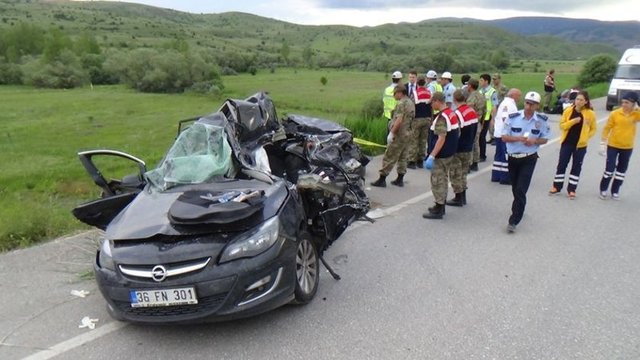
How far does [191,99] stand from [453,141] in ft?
147

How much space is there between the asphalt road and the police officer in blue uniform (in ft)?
1.37

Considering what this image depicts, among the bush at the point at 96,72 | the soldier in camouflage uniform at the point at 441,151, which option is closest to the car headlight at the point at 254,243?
the soldier in camouflage uniform at the point at 441,151

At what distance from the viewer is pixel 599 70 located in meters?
38.0

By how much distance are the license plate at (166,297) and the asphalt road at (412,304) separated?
1.29ft

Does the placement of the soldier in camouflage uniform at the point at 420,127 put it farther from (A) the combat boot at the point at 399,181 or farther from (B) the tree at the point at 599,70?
(B) the tree at the point at 599,70

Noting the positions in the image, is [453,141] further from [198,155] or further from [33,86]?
[33,86]

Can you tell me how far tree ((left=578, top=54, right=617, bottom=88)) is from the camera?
1485 inches

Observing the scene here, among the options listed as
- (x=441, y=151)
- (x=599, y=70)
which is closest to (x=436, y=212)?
(x=441, y=151)

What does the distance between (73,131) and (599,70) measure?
35.3 meters

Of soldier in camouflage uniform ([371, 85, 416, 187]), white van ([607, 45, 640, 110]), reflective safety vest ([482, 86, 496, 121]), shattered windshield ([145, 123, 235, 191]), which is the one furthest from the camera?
white van ([607, 45, 640, 110])

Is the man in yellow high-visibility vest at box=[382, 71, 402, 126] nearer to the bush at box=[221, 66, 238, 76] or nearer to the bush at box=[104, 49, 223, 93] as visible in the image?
the bush at box=[104, 49, 223, 93]

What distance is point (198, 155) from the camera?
4.91 m

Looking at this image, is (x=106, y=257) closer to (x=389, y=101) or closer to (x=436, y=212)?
(x=436, y=212)

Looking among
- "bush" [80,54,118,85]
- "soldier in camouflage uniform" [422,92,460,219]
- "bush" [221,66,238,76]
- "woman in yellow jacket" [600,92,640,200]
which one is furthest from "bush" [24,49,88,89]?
"woman in yellow jacket" [600,92,640,200]
